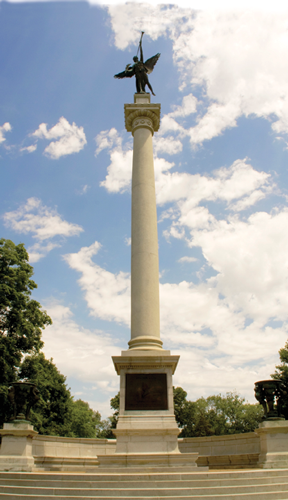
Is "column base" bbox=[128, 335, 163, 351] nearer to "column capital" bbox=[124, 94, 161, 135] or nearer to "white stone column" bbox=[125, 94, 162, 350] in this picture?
"white stone column" bbox=[125, 94, 162, 350]

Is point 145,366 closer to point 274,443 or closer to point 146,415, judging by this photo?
point 146,415

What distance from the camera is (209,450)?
2247cm

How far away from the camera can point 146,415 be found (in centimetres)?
1727

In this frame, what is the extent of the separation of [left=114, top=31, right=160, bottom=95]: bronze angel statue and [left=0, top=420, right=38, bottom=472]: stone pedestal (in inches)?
946

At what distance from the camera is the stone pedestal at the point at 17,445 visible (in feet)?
54.6

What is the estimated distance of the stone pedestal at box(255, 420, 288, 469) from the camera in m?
16.2

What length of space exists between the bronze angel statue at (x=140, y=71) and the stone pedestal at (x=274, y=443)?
78.7ft

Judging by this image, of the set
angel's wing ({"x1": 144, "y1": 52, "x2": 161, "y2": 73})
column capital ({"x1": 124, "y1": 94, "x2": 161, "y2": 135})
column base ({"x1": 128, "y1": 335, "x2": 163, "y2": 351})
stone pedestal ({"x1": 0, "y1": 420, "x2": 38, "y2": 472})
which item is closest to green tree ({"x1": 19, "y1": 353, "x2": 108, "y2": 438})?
stone pedestal ({"x1": 0, "y1": 420, "x2": 38, "y2": 472})

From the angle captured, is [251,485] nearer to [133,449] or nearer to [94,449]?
[133,449]

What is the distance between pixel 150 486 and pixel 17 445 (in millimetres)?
8316

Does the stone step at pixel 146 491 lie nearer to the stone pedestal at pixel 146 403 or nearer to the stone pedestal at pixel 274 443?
the stone pedestal at pixel 274 443

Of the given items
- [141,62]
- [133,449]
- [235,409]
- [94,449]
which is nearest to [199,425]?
[235,409]

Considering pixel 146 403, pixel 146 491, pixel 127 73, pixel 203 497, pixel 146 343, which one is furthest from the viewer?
pixel 127 73

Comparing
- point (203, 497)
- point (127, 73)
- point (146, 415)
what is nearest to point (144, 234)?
point (146, 415)
